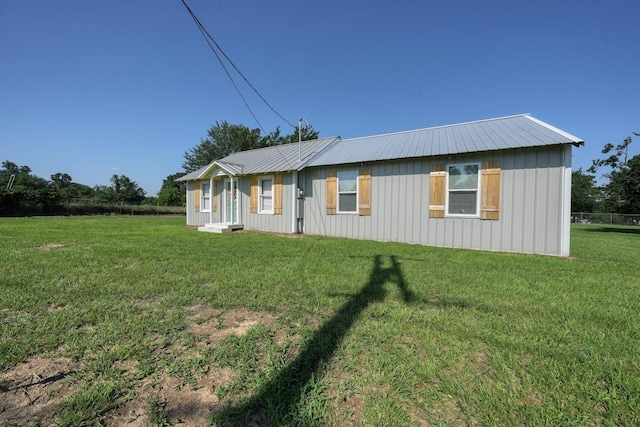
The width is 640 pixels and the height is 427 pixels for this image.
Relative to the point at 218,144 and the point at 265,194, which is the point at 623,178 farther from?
the point at 218,144

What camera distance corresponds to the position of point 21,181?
50031mm

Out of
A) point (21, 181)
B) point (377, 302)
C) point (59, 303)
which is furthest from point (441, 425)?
point (21, 181)

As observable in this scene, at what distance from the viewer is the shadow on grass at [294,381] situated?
5.39 ft

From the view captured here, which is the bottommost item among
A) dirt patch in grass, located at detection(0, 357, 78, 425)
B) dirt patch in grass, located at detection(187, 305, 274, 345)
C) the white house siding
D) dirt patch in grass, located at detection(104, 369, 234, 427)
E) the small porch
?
dirt patch in grass, located at detection(104, 369, 234, 427)

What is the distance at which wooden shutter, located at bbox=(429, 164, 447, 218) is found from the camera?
8.25 metres

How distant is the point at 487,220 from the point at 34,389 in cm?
850

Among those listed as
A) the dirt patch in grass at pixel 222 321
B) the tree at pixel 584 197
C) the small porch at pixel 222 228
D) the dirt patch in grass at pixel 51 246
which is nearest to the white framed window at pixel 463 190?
the dirt patch in grass at pixel 222 321

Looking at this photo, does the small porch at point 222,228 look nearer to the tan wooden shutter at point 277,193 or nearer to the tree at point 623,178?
the tan wooden shutter at point 277,193

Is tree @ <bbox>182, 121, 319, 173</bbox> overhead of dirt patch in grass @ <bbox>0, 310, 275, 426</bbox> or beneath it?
overhead

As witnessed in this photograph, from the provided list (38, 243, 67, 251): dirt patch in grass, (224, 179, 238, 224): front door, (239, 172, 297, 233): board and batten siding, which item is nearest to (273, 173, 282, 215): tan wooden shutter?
(239, 172, 297, 233): board and batten siding

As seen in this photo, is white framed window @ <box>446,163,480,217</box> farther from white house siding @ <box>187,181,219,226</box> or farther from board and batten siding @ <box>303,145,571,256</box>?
white house siding @ <box>187,181,219,226</box>

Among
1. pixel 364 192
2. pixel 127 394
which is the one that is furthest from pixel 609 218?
pixel 127 394

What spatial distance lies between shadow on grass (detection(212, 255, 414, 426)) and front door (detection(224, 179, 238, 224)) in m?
10.4

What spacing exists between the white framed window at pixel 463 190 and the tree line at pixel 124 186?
1338 cm
